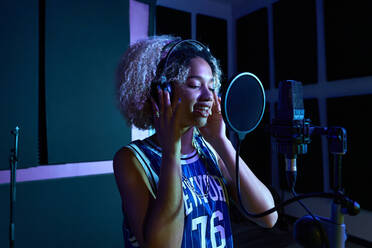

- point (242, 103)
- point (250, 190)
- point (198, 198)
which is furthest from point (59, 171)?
point (242, 103)

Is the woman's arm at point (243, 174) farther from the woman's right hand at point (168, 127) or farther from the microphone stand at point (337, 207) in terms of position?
the microphone stand at point (337, 207)

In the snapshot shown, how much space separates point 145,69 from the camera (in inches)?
38.4

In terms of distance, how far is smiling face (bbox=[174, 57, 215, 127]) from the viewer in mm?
766

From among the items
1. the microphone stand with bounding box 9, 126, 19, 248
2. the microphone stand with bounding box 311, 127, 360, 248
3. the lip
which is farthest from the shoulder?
the microphone stand with bounding box 9, 126, 19, 248

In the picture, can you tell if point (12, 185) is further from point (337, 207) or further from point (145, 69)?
point (337, 207)

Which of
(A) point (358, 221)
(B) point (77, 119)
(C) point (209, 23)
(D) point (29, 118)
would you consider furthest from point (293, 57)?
(D) point (29, 118)

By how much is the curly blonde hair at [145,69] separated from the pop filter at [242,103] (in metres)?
0.34

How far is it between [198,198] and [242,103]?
0.45m

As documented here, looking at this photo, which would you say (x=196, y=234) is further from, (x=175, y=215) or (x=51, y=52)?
(x=51, y=52)

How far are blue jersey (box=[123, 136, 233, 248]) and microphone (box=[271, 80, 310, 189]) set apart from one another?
1.23ft

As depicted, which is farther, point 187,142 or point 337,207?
point 187,142

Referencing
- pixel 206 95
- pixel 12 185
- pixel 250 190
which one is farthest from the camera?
pixel 12 185

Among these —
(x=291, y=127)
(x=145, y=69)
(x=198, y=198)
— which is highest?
(x=145, y=69)

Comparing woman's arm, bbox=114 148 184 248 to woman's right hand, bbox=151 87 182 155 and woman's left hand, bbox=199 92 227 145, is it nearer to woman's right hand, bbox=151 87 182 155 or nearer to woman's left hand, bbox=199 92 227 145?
woman's right hand, bbox=151 87 182 155
